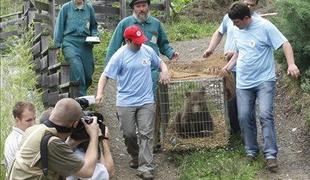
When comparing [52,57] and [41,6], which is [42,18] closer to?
[41,6]

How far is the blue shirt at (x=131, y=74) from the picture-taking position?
7508 millimetres

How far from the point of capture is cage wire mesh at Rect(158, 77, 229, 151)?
8.05 m

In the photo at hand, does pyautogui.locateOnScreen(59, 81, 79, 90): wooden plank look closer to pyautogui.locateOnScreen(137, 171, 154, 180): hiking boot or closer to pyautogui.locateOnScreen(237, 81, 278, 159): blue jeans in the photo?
pyautogui.locateOnScreen(137, 171, 154, 180): hiking boot

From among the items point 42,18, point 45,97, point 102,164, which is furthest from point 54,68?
point 102,164

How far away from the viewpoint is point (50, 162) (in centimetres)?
439

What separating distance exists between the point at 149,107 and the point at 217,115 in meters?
1.13

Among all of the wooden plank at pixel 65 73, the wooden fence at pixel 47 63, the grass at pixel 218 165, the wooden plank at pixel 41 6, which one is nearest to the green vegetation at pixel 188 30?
the wooden plank at pixel 41 6

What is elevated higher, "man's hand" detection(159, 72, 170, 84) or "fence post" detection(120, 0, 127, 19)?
"fence post" detection(120, 0, 127, 19)

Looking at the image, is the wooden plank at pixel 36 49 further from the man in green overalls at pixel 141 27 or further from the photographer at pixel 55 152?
the photographer at pixel 55 152

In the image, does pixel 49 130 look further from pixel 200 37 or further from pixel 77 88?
pixel 200 37

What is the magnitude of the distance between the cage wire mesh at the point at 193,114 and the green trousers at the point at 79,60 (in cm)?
137

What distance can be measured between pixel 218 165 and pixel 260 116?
0.79 m

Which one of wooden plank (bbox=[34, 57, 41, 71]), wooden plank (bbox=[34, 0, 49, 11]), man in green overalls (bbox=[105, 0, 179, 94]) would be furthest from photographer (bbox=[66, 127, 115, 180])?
wooden plank (bbox=[34, 0, 49, 11])

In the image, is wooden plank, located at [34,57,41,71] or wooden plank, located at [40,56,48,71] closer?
wooden plank, located at [40,56,48,71]
